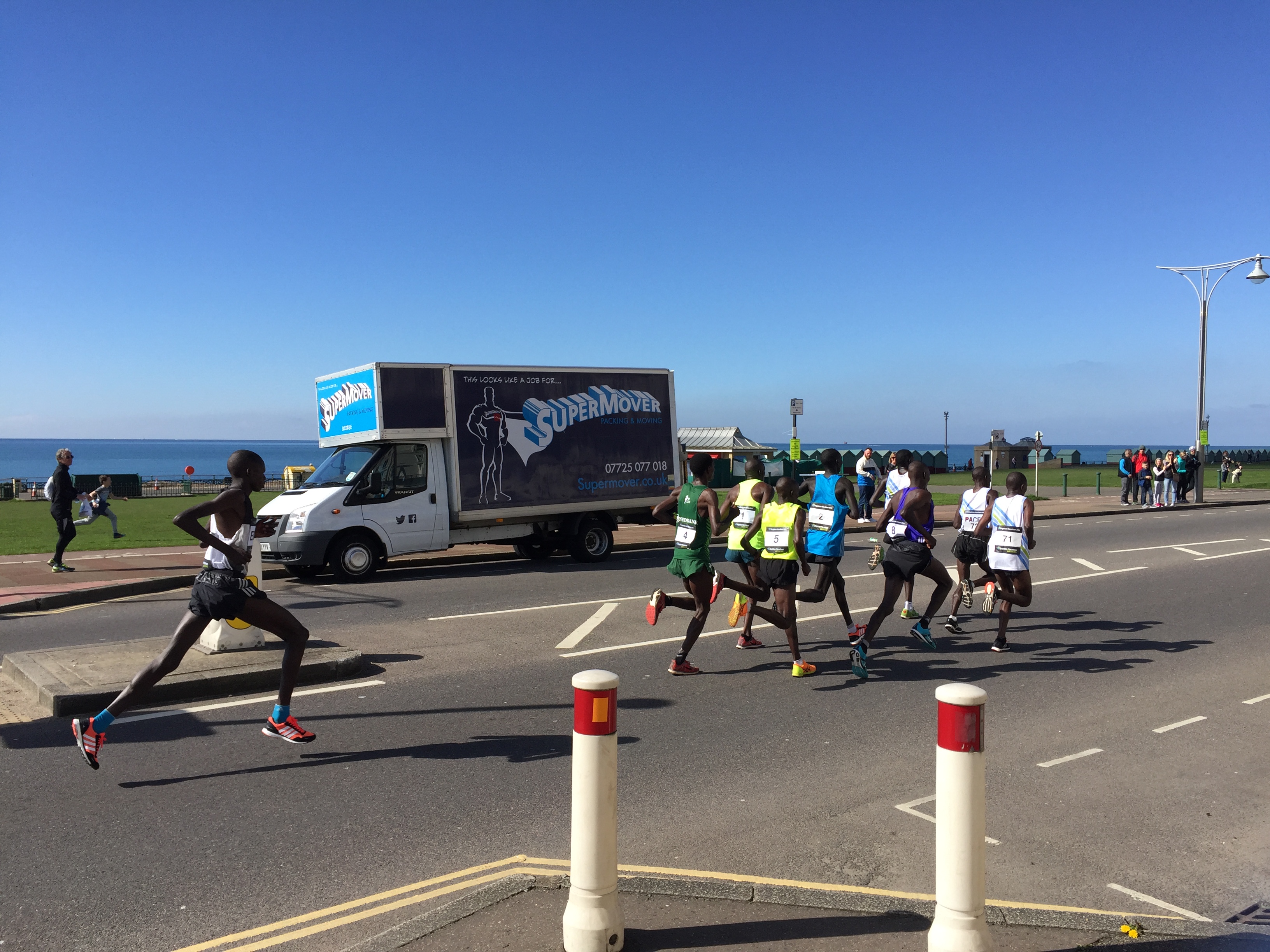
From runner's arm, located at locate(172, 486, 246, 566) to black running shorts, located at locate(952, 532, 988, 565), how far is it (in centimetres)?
722

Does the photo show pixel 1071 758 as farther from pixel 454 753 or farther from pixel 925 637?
pixel 454 753

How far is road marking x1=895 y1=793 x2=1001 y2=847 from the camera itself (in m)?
5.08

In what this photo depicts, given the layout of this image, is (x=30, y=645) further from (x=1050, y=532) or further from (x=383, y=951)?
(x=1050, y=532)

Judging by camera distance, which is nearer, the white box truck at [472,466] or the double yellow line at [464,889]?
the double yellow line at [464,889]

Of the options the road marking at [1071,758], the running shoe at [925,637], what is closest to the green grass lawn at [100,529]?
the running shoe at [925,637]

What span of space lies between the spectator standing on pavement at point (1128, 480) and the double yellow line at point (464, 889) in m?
31.4

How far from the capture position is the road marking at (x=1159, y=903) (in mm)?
4020

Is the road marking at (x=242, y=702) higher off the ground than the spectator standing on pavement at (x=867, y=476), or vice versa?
the spectator standing on pavement at (x=867, y=476)

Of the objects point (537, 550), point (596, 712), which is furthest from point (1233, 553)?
point (596, 712)

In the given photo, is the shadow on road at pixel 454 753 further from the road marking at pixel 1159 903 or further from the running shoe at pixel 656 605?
the road marking at pixel 1159 903

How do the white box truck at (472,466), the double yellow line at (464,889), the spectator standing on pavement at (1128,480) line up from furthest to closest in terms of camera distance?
1. the spectator standing on pavement at (1128,480)
2. the white box truck at (472,466)
3. the double yellow line at (464,889)

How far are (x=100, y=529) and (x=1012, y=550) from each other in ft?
75.3

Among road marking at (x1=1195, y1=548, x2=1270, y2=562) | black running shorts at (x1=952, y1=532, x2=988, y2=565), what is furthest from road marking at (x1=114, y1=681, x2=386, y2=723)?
road marking at (x1=1195, y1=548, x2=1270, y2=562)

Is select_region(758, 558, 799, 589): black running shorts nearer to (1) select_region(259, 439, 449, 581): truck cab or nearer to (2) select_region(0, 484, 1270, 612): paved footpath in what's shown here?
(1) select_region(259, 439, 449, 581): truck cab
